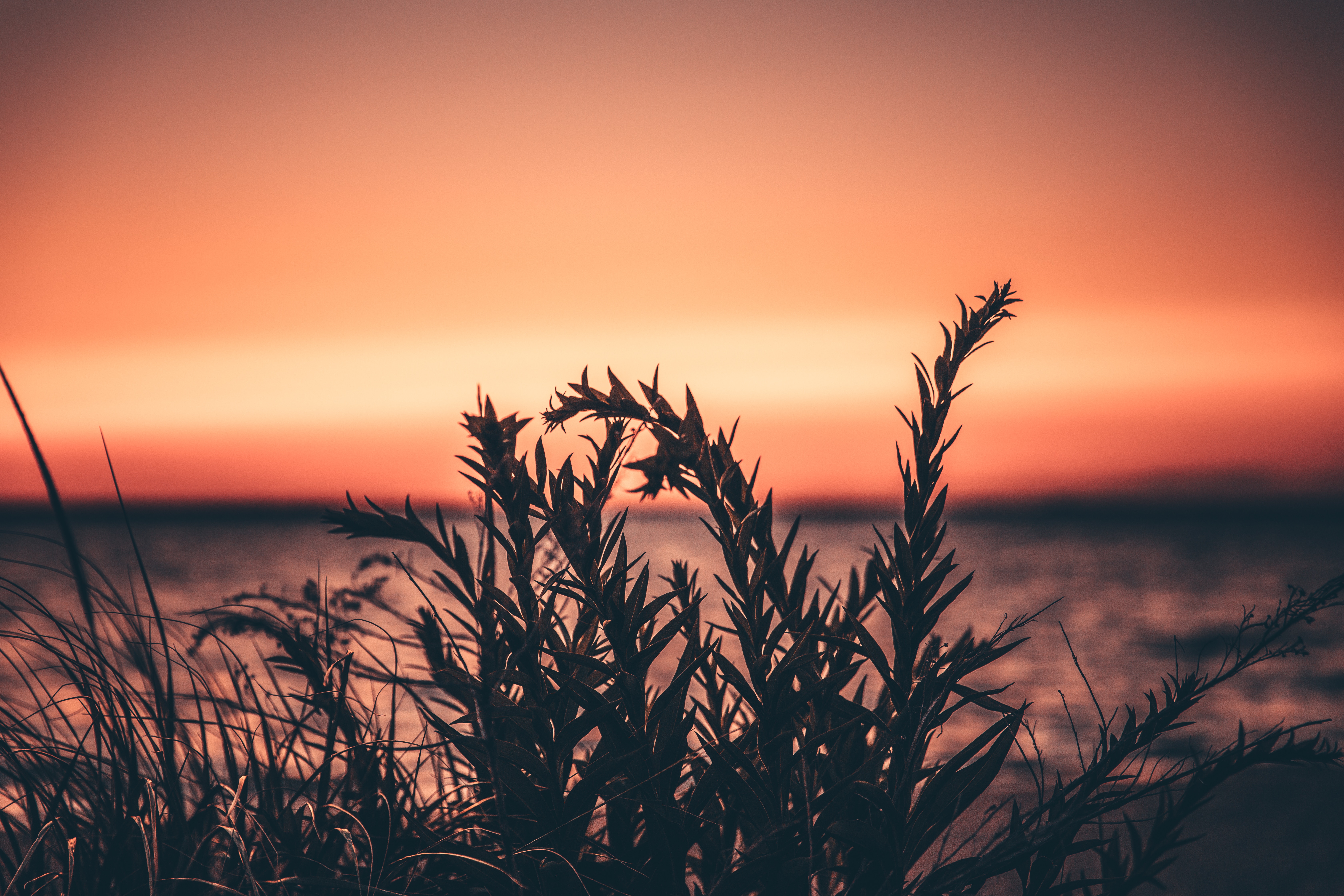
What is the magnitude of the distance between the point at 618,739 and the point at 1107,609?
1017 inches

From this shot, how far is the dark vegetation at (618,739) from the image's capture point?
47.3 inches

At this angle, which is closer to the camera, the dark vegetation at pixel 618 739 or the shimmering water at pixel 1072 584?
the dark vegetation at pixel 618 739

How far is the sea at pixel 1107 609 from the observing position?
2.97 meters

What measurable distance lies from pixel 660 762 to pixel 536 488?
0.46 metres

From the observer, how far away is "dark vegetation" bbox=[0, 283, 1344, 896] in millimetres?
1201

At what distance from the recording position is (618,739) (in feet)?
4.07

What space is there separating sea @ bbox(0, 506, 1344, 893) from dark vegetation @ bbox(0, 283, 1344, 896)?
10cm

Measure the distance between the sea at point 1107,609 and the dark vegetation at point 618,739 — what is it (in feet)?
A: 0.34

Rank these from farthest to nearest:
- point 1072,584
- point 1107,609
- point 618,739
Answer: point 1072,584 → point 1107,609 → point 618,739

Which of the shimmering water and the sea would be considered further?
the shimmering water

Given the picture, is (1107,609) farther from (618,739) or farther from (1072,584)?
(618,739)

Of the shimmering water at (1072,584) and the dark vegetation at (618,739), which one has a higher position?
the dark vegetation at (618,739)

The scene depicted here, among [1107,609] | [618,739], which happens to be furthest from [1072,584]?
[618,739]

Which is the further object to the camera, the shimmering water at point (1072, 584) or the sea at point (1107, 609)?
the shimmering water at point (1072, 584)
